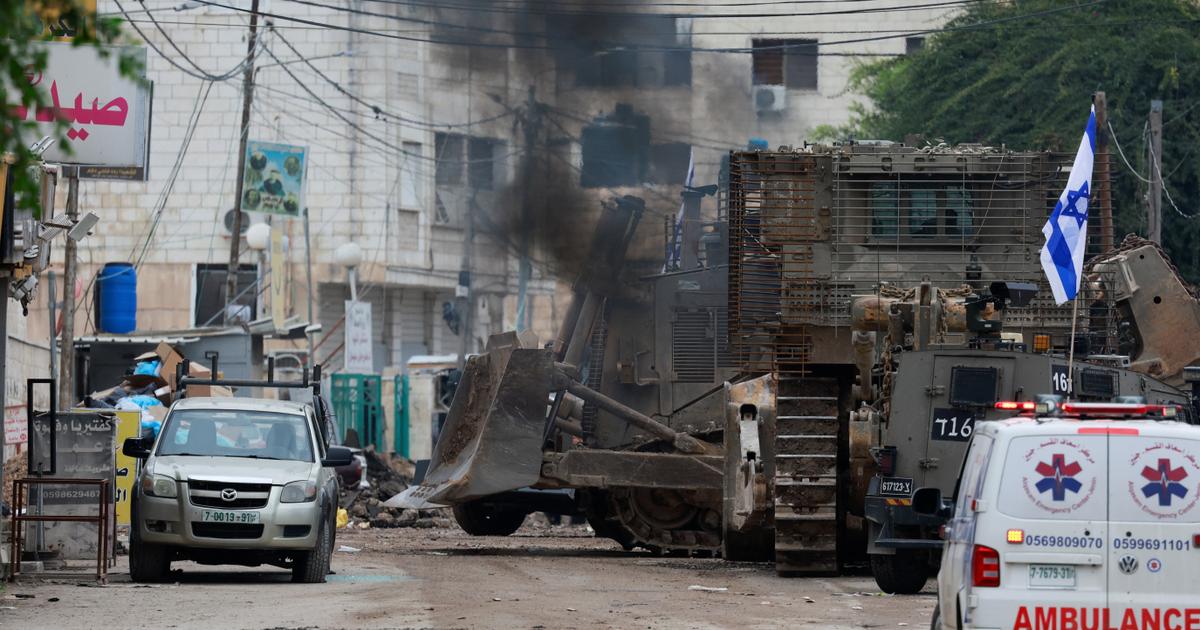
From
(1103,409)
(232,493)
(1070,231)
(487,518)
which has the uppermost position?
(1070,231)

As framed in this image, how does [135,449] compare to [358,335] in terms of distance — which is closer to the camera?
[135,449]

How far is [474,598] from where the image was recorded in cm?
1472

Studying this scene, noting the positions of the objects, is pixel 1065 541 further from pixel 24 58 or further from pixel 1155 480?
pixel 24 58

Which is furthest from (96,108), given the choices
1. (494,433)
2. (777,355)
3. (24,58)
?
(24,58)

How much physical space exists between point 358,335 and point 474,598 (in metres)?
23.2

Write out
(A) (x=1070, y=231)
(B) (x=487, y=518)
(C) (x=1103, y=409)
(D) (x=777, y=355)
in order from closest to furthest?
(C) (x=1103, y=409)
(A) (x=1070, y=231)
(D) (x=777, y=355)
(B) (x=487, y=518)

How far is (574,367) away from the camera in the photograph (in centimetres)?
2156

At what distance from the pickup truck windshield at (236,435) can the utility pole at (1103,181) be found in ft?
28.5

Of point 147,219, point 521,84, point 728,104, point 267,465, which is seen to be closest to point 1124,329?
point 267,465

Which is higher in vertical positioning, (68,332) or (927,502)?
(68,332)

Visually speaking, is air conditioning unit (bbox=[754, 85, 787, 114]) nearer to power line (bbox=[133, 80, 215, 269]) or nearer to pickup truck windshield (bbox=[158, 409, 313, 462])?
power line (bbox=[133, 80, 215, 269])

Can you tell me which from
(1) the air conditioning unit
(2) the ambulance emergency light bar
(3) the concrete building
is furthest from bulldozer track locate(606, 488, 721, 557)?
(1) the air conditioning unit

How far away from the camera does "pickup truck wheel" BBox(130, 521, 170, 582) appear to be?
1605 centimetres

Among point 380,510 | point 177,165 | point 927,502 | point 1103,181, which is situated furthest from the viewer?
point 177,165
